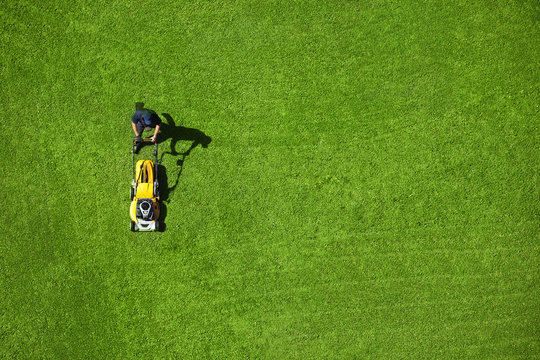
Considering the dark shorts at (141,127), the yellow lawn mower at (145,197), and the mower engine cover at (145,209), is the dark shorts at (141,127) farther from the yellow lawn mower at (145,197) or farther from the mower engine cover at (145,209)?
Result: the mower engine cover at (145,209)

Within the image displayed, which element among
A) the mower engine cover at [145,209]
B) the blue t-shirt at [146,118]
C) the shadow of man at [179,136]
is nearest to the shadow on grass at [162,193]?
the shadow of man at [179,136]

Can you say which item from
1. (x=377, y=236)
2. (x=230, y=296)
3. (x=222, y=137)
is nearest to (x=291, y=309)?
(x=230, y=296)

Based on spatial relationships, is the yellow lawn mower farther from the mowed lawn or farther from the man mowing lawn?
the mowed lawn

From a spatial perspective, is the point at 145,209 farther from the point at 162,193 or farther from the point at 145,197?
the point at 162,193

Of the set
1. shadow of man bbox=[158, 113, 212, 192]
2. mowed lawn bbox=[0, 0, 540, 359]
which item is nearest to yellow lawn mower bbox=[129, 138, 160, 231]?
mowed lawn bbox=[0, 0, 540, 359]

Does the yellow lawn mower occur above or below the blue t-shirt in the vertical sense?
below

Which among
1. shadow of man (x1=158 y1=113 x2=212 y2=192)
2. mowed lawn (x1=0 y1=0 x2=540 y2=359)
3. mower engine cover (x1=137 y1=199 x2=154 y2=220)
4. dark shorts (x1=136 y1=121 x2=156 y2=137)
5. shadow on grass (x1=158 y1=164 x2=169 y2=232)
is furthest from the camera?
shadow of man (x1=158 y1=113 x2=212 y2=192)
